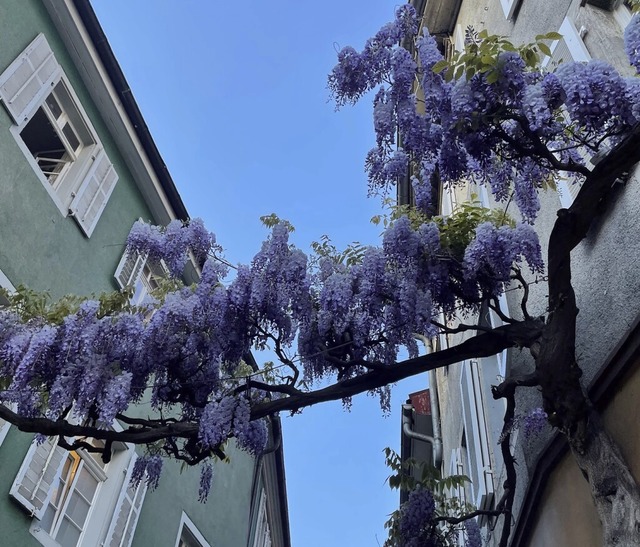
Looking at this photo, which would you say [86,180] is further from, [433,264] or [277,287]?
[433,264]

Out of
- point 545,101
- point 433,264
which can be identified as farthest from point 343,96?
point 545,101

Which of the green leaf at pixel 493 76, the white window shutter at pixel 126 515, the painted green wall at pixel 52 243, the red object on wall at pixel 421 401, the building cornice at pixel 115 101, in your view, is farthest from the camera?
the red object on wall at pixel 421 401

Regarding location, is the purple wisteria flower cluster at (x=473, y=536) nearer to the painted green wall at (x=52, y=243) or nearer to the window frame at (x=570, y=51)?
the window frame at (x=570, y=51)

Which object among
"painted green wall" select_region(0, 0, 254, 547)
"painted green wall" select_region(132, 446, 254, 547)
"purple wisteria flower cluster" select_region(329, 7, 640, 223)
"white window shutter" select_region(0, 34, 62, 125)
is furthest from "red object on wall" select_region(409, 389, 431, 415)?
"white window shutter" select_region(0, 34, 62, 125)

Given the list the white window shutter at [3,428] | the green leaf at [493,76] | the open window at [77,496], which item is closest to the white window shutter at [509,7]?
the green leaf at [493,76]

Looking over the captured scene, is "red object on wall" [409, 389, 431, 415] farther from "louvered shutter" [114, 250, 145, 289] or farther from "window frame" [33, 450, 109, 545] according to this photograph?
"window frame" [33, 450, 109, 545]

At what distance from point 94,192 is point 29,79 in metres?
1.74

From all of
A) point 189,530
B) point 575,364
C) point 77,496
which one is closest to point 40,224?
point 77,496

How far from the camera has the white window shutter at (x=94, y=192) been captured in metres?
8.36

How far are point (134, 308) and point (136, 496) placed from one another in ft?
15.6

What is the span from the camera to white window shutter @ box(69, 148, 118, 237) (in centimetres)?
836

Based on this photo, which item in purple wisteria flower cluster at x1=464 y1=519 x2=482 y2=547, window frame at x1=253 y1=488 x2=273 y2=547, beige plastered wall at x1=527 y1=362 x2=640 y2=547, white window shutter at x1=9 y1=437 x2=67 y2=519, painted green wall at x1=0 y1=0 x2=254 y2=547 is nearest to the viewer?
beige plastered wall at x1=527 y1=362 x2=640 y2=547

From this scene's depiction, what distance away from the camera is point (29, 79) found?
7.53m

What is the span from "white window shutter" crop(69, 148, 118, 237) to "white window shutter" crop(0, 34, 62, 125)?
1.20 m
